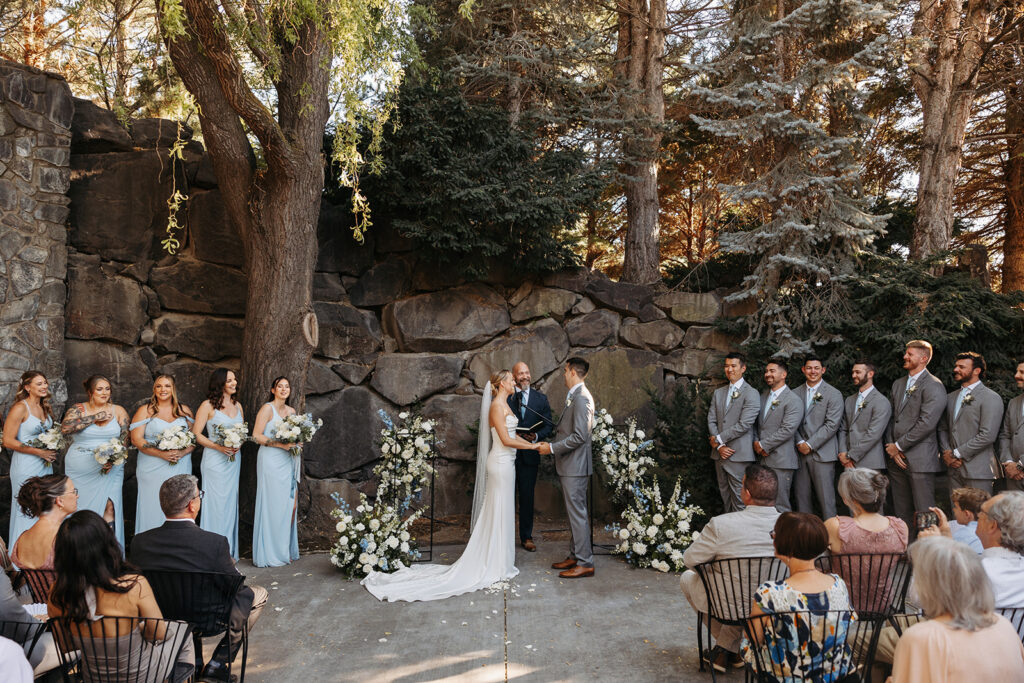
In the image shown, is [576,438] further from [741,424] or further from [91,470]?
[91,470]

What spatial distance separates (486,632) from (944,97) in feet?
26.9

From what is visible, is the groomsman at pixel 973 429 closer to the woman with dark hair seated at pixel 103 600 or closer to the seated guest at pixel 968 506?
the seated guest at pixel 968 506

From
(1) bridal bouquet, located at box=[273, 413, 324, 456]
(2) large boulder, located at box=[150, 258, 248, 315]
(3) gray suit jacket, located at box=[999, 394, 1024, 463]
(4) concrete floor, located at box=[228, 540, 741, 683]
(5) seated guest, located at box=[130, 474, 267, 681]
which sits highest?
(2) large boulder, located at box=[150, 258, 248, 315]

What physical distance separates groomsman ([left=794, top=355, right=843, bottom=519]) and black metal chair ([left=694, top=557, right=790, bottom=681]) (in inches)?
128

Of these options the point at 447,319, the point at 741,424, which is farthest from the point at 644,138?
the point at 741,424

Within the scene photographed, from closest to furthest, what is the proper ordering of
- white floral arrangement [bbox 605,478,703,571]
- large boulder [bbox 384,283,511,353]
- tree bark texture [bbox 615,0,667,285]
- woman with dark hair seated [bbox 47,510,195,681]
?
woman with dark hair seated [bbox 47,510,195,681] → white floral arrangement [bbox 605,478,703,571] → large boulder [bbox 384,283,511,353] → tree bark texture [bbox 615,0,667,285]

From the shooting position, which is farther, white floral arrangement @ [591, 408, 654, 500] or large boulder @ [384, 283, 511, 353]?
large boulder @ [384, 283, 511, 353]

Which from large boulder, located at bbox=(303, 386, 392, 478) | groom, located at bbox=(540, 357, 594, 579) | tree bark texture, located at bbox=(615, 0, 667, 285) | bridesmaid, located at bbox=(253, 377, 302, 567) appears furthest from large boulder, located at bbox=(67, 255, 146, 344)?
tree bark texture, located at bbox=(615, 0, 667, 285)

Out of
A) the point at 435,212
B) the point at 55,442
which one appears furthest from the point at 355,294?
the point at 55,442

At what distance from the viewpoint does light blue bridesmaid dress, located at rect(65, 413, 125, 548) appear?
19.1 feet

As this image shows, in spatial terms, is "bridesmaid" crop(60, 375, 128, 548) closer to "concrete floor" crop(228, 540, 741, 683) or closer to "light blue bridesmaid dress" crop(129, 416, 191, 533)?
"light blue bridesmaid dress" crop(129, 416, 191, 533)

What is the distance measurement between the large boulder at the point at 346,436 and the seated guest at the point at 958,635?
6038mm

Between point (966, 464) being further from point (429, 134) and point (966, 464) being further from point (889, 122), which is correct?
point (889, 122)

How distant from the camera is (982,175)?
1086 centimetres
